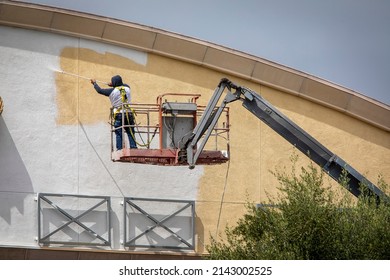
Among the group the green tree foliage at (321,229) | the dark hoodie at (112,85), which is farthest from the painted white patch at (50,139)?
the green tree foliage at (321,229)

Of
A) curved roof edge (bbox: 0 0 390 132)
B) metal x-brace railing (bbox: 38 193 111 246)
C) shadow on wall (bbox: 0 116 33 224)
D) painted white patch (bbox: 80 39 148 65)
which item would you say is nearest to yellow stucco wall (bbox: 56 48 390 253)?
painted white patch (bbox: 80 39 148 65)

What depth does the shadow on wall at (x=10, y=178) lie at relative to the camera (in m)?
49.2

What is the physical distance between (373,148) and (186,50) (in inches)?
279

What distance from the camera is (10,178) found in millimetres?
49469

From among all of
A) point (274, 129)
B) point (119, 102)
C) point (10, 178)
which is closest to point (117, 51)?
point (10, 178)

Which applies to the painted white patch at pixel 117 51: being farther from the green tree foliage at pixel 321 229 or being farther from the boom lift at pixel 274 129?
the green tree foliage at pixel 321 229

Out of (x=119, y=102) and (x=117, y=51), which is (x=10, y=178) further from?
(x=119, y=102)

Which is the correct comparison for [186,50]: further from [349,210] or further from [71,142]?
[349,210]

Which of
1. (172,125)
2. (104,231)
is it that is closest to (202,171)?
(104,231)

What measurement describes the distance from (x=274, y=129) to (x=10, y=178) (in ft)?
30.4

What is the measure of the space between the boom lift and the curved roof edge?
22.7ft

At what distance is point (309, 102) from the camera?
5278cm

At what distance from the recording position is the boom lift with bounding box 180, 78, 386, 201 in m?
43.3

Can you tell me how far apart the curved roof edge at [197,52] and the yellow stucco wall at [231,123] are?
0.31 m
